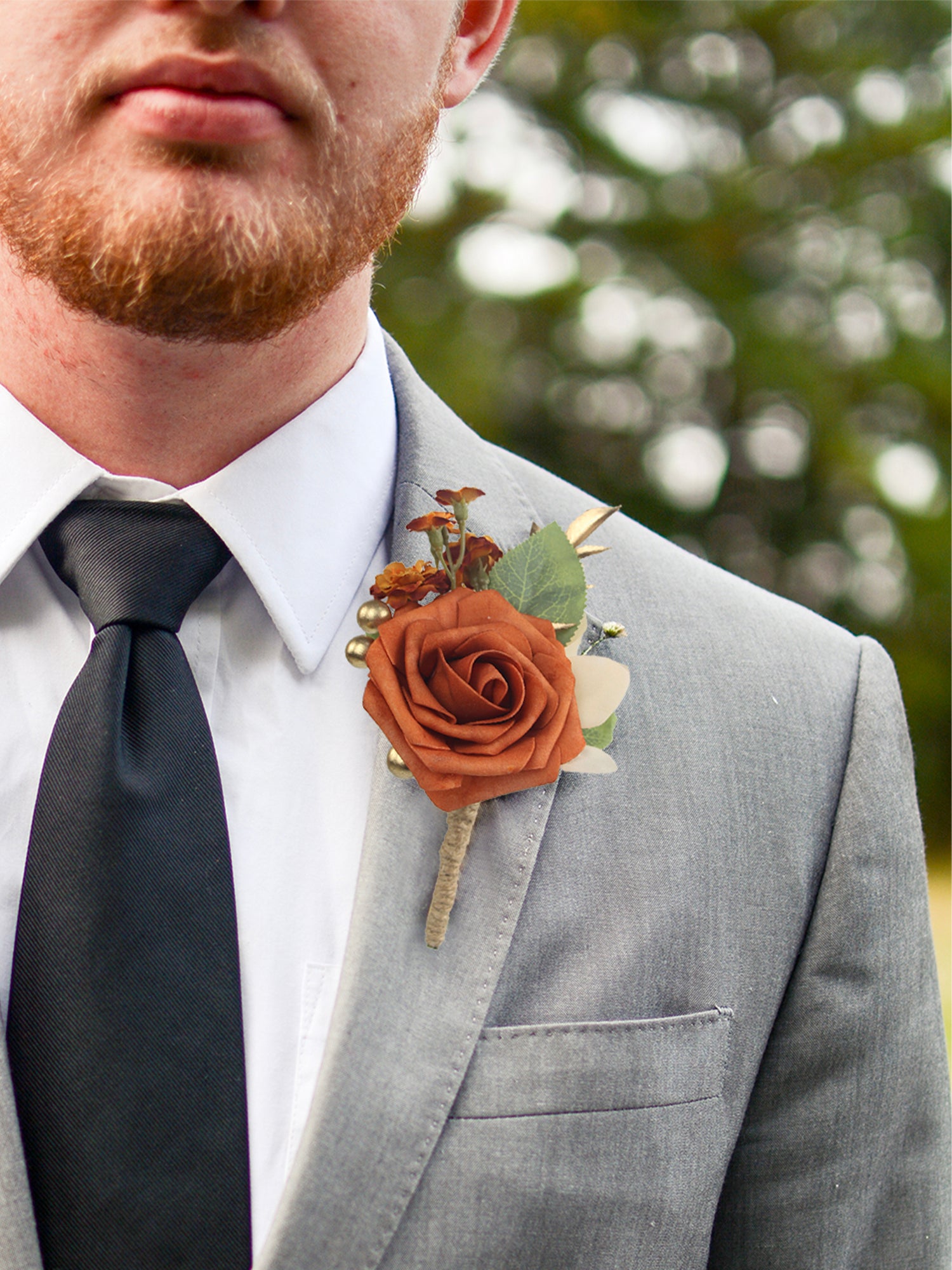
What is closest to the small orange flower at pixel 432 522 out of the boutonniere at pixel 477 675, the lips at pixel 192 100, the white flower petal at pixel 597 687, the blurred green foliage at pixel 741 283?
the boutonniere at pixel 477 675

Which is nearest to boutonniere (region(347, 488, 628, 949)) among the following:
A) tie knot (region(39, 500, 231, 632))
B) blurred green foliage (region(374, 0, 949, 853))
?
tie knot (region(39, 500, 231, 632))

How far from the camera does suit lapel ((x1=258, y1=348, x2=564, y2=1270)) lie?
1.15 meters

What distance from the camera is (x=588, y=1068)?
51.0 inches

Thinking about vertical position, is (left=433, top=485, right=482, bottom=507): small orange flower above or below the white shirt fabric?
above

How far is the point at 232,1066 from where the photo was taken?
1185mm

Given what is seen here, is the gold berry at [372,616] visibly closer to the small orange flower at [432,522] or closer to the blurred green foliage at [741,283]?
the small orange flower at [432,522]

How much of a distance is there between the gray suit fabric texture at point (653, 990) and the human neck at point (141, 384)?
0.76 feet

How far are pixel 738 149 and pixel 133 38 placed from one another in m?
8.83

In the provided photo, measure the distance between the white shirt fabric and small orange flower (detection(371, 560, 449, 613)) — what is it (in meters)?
0.16

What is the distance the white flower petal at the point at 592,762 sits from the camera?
1.28 m

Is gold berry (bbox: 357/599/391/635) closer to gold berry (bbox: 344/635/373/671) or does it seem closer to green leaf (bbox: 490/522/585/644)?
gold berry (bbox: 344/635/373/671)

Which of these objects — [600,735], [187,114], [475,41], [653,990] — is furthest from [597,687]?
[475,41]

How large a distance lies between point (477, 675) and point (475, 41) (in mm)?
987

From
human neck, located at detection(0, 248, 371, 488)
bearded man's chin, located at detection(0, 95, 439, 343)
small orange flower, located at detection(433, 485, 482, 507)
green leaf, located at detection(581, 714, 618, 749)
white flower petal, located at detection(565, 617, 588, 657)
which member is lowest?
green leaf, located at detection(581, 714, 618, 749)
